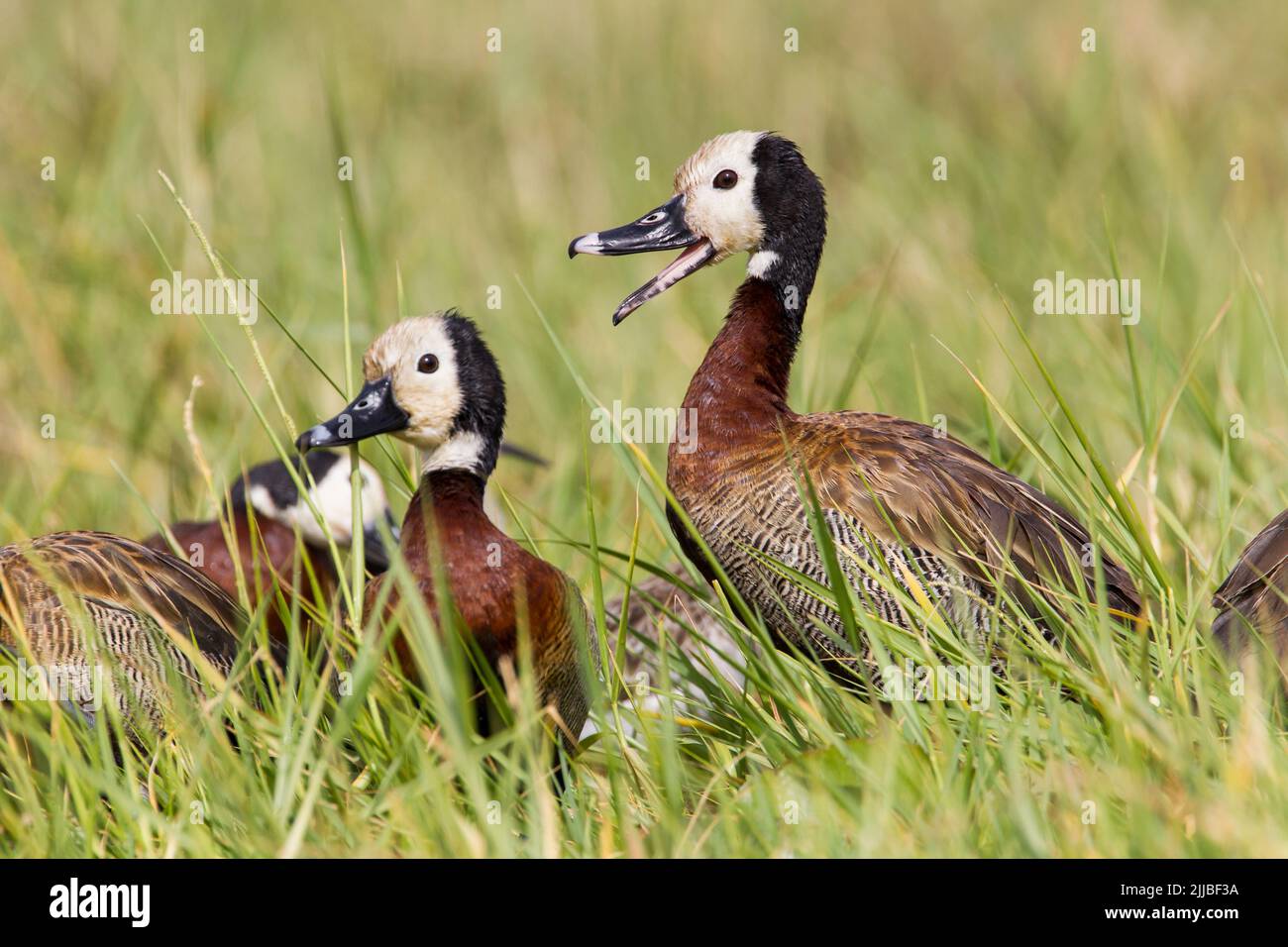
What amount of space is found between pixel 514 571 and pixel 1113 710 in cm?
149

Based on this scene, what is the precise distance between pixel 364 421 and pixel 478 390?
292 millimetres

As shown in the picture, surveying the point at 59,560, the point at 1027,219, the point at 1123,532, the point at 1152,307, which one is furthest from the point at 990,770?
the point at 1027,219

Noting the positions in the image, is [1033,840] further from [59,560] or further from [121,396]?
[121,396]

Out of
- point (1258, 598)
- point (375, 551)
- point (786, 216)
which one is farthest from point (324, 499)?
point (1258, 598)

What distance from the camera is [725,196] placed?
4.62 meters

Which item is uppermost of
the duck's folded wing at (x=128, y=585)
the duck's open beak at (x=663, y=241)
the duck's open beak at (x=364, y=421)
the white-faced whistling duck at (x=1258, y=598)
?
the duck's open beak at (x=663, y=241)

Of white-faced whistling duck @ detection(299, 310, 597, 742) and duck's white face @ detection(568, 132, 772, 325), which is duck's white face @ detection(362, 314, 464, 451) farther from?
duck's white face @ detection(568, 132, 772, 325)

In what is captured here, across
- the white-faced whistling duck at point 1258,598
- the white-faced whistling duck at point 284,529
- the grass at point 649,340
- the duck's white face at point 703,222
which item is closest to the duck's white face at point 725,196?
the duck's white face at point 703,222

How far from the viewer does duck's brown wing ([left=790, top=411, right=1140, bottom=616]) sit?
4.15 meters

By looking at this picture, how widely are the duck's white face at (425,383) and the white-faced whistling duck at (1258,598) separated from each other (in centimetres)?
187

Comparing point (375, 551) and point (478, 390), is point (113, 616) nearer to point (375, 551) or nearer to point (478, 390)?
point (478, 390)

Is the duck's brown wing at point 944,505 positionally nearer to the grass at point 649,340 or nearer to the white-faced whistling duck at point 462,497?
the grass at point 649,340

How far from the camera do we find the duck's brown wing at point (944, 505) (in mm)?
4148

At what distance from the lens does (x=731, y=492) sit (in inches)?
167
